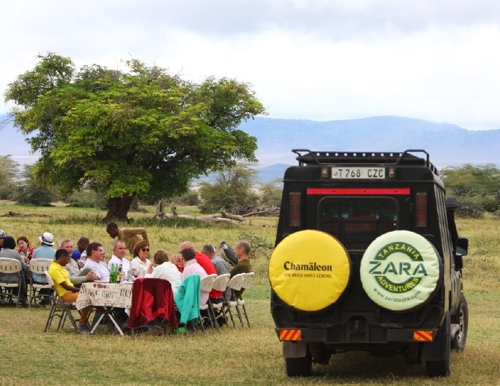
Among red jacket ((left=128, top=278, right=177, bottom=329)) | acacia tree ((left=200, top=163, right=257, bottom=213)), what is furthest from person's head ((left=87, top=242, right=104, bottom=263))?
acacia tree ((left=200, top=163, right=257, bottom=213))

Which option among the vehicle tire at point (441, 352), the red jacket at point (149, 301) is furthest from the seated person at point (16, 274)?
the vehicle tire at point (441, 352)

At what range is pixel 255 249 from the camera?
98.4 feet

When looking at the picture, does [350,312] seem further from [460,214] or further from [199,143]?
[460,214]

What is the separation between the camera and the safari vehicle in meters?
9.64

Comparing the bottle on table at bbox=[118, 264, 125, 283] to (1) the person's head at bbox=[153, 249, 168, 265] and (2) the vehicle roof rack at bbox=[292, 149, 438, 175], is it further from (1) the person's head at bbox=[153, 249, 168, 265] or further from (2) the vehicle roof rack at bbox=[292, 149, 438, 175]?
(2) the vehicle roof rack at bbox=[292, 149, 438, 175]

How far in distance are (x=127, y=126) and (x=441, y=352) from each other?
3814 centimetres

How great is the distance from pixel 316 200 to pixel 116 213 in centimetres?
4151

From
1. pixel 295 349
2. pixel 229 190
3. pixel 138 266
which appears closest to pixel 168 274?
pixel 138 266

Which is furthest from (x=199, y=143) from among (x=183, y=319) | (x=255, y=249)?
(x=183, y=319)

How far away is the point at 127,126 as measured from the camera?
155 ft

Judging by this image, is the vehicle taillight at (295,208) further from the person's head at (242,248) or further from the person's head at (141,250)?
the person's head at (141,250)

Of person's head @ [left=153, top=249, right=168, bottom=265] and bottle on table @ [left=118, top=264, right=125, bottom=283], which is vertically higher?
person's head @ [left=153, top=249, right=168, bottom=265]

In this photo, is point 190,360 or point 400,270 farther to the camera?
point 190,360

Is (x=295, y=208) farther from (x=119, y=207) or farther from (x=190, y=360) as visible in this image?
(x=119, y=207)
